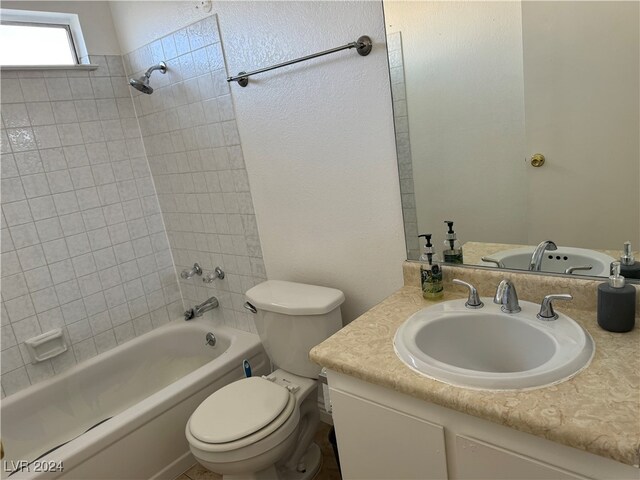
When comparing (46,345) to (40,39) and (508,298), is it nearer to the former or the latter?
(40,39)

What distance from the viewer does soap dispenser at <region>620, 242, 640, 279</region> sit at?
106 centimetres

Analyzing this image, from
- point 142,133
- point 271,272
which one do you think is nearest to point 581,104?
point 271,272

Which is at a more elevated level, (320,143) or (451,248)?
(320,143)

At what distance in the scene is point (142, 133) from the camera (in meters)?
2.51

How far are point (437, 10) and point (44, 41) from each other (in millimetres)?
2071

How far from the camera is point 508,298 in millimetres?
1144

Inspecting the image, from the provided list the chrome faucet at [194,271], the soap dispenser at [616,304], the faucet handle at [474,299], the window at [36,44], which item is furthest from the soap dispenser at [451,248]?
the window at [36,44]

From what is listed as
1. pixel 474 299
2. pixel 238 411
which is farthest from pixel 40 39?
pixel 474 299

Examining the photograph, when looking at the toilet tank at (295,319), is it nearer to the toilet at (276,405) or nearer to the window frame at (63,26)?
the toilet at (276,405)

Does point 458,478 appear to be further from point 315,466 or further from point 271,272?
point 271,272

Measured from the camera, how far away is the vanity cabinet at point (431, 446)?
0.78 meters

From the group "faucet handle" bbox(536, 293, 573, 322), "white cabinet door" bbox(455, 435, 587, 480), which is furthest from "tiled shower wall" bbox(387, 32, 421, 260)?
"white cabinet door" bbox(455, 435, 587, 480)

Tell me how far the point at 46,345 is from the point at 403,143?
6.63 feet

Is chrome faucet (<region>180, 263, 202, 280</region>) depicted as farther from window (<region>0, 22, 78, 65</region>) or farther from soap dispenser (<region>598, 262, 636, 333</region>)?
soap dispenser (<region>598, 262, 636, 333</region>)
